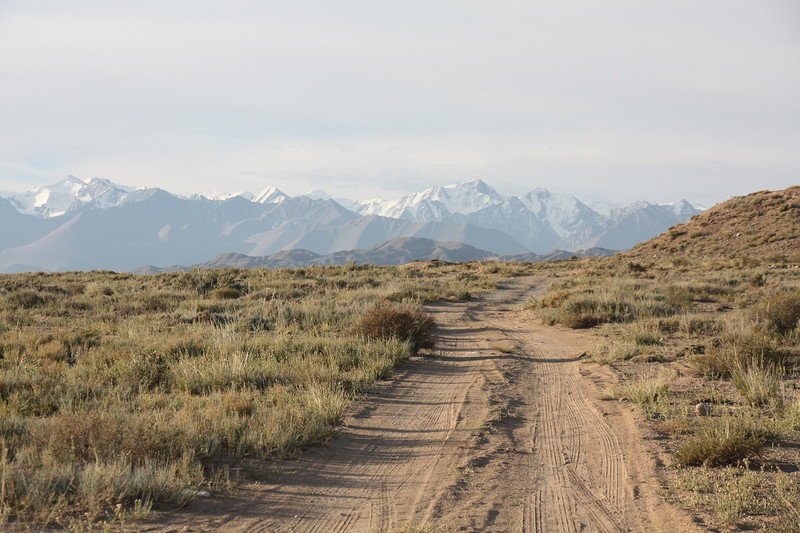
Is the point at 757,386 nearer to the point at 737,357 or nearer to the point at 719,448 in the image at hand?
the point at 737,357

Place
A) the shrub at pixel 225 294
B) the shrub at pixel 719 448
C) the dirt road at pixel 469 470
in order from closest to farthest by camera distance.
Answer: the dirt road at pixel 469 470, the shrub at pixel 719 448, the shrub at pixel 225 294

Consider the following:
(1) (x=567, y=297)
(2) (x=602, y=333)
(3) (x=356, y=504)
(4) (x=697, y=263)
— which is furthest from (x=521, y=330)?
(4) (x=697, y=263)

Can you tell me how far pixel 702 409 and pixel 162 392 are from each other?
310 inches

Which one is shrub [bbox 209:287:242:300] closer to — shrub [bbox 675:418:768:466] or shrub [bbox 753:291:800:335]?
shrub [bbox 753:291:800:335]

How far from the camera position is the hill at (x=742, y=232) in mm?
41312

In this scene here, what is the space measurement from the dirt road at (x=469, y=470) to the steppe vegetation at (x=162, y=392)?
1.61 ft

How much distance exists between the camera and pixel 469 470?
6.76 metres

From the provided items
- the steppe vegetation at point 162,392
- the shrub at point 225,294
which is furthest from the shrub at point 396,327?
the shrub at point 225,294

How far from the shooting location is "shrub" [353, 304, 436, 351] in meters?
13.5

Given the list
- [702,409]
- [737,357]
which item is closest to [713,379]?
[737,357]

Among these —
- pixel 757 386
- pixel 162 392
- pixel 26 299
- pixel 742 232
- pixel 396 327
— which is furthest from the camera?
pixel 742 232

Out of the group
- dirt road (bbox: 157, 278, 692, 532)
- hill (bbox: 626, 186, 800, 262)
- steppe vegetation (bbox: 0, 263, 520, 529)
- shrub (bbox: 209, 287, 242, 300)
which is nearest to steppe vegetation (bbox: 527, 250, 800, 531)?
dirt road (bbox: 157, 278, 692, 532)

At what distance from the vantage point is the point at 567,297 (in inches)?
834

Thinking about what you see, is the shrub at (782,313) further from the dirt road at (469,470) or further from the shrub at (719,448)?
the shrub at (719,448)
